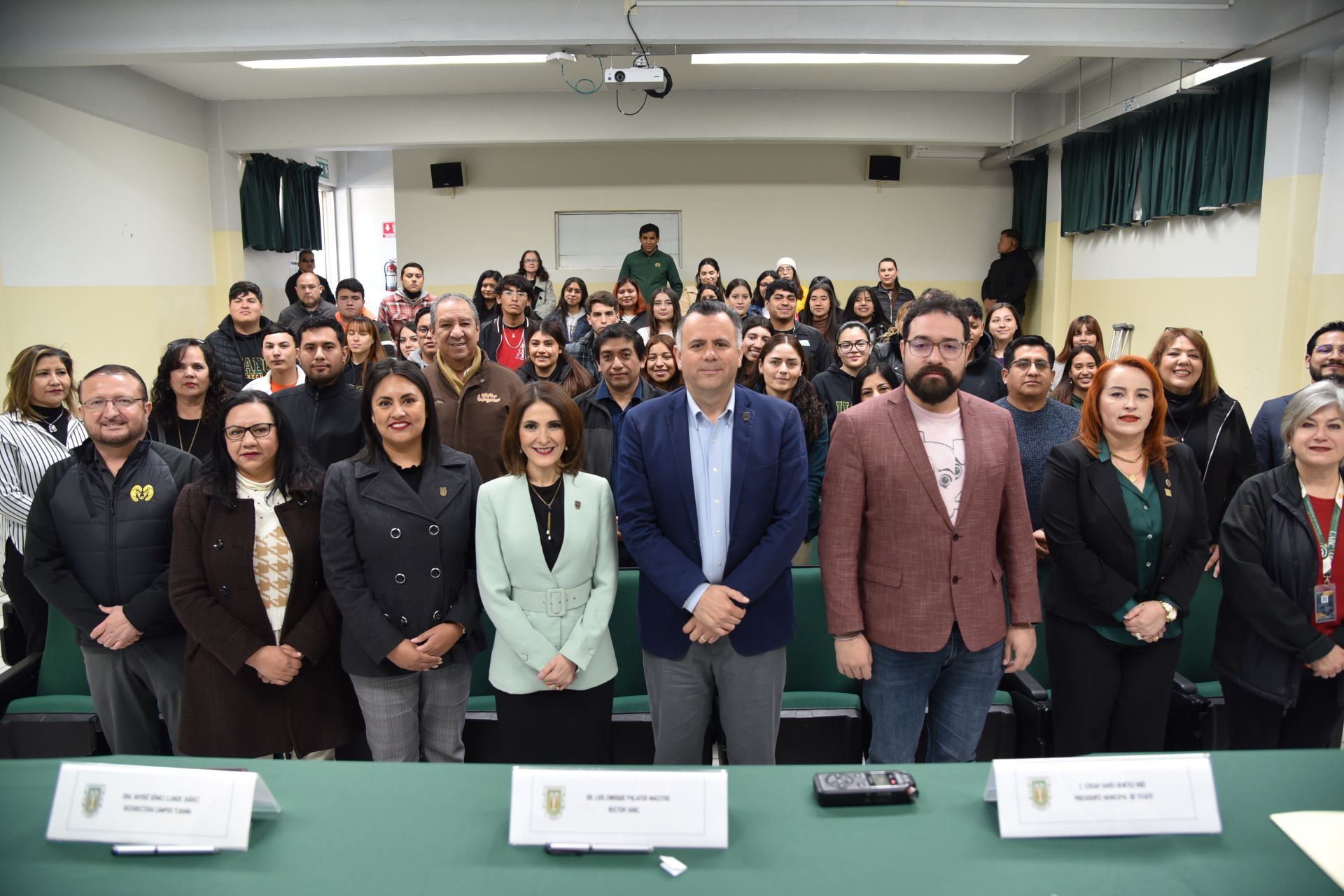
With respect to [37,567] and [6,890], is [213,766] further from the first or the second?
[37,567]

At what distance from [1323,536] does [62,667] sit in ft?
12.2

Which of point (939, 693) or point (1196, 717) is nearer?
point (939, 693)

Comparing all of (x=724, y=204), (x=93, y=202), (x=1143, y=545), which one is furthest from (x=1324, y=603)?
(x=724, y=204)

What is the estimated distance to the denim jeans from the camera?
2039 mm

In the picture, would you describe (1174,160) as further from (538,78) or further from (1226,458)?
(538,78)

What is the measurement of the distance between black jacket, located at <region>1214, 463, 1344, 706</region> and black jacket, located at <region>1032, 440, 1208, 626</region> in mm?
120

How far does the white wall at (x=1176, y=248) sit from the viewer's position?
19.6 feet

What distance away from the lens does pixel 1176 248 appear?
6828 millimetres

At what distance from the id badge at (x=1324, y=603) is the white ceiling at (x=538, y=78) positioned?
634cm

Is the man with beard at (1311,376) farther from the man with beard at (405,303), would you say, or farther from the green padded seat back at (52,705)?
the man with beard at (405,303)

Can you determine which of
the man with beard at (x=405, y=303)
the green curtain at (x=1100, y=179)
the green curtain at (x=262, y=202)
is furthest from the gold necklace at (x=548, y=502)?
the green curtain at (x=262, y=202)

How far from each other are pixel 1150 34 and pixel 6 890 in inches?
264

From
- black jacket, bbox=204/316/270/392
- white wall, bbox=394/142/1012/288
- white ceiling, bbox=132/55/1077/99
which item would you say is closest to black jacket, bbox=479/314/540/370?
black jacket, bbox=204/316/270/392

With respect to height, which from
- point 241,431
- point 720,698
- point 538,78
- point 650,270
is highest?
point 538,78
